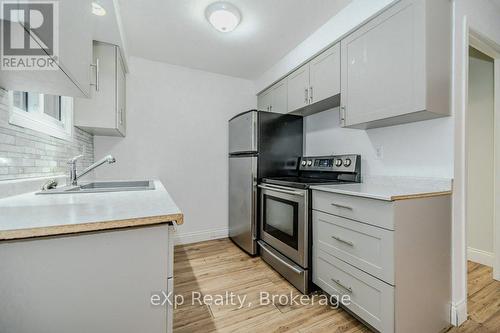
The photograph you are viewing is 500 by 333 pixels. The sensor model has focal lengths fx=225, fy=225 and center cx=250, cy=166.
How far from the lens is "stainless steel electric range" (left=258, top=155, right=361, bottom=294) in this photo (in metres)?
1.80

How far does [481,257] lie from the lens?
228cm

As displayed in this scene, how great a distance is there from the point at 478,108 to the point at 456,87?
138cm

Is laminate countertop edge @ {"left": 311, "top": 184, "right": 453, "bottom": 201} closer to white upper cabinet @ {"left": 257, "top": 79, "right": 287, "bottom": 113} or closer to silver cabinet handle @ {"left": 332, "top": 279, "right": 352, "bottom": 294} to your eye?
silver cabinet handle @ {"left": 332, "top": 279, "right": 352, "bottom": 294}

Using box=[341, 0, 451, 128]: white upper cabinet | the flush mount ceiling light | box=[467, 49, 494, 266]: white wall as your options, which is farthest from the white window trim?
box=[467, 49, 494, 266]: white wall

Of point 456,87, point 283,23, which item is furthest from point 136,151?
point 456,87

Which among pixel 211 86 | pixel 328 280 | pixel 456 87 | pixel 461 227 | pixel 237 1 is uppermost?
pixel 237 1

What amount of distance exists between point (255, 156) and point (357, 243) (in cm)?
137

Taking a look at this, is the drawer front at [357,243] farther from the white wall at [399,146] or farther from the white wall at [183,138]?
the white wall at [183,138]

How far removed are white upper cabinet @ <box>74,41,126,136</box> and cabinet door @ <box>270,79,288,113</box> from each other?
5.59 feet

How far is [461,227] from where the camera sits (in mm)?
1499

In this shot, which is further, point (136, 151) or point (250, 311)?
point (136, 151)

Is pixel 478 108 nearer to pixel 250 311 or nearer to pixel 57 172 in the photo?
pixel 250 311

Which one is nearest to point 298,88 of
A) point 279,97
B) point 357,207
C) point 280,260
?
point 279,97

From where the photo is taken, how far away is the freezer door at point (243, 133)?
2486 millimetres
